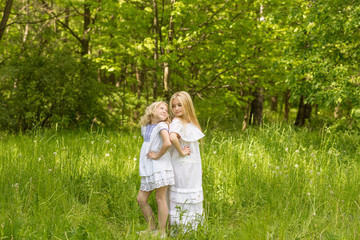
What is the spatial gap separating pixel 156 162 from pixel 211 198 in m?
1.16

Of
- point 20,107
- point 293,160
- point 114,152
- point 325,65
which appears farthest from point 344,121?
point 20,107

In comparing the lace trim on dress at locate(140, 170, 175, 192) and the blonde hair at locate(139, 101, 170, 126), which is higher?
the blonde hair at locate(139, 101, 170, 126)

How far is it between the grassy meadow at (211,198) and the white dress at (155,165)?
413mm

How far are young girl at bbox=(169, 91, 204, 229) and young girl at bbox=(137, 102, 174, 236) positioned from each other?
104 mm

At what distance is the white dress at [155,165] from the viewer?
11.4ft

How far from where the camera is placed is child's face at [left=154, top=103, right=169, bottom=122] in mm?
3645

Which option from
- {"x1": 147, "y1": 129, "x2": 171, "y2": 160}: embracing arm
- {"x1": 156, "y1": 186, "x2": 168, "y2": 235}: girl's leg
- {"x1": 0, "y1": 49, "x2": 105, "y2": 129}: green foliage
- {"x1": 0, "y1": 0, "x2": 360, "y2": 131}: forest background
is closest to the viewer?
{"x1": 147, "y1": 129, "x2": 171, "y2": 160}: embracing arm

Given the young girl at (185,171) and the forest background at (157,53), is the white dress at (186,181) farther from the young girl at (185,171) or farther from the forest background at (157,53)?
the forest background at (157,53)

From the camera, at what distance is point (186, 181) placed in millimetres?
3607

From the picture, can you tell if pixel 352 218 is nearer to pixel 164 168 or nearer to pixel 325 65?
pixel 164 168

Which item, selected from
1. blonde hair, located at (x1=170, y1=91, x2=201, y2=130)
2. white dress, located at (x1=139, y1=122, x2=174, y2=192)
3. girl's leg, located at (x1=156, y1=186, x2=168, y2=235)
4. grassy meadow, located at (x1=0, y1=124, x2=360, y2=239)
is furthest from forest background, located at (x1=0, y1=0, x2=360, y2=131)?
Answer: girl's leg, located at (x1=156, y1=186, x2=168, y2=235)

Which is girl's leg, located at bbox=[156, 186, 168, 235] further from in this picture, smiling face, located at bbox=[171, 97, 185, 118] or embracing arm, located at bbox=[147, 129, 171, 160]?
smiling face, located at bbox=[171, 97, 185, 118]

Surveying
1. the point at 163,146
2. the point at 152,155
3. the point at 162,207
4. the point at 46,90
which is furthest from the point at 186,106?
the point at 46,90

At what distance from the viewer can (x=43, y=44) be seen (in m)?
10.6
